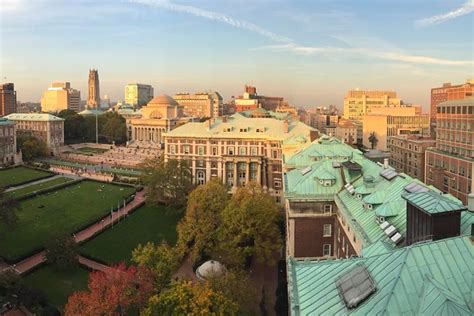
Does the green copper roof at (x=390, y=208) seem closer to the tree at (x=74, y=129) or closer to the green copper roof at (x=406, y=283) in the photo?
the green copper roof at (x=406, y=283)

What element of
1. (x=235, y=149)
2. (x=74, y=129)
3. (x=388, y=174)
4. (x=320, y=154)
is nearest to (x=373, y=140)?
(x=235, y=149)

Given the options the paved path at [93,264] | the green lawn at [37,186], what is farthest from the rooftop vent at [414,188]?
the green lawn at [37,186]

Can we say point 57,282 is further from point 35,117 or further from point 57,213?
point 35,117

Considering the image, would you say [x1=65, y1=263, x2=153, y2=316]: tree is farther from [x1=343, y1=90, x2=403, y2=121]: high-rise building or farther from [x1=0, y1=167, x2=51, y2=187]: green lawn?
[x1=343, y1=90, x2=403, y2=121]: high-rise building

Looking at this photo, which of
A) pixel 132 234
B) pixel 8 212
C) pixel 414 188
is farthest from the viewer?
pixel 132 234

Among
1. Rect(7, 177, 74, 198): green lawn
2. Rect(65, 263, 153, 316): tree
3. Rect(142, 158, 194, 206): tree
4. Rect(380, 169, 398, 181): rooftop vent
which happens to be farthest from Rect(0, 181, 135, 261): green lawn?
Rect(380, 169, 398, 181): rooftop vent
